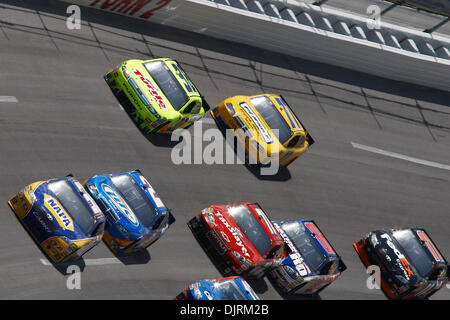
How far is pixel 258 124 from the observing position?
25.5 m

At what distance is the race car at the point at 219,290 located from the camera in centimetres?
1927

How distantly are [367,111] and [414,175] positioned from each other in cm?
305

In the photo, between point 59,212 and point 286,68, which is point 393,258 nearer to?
point 286,68

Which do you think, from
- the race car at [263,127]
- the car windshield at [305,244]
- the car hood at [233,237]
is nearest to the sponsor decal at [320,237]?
the car windshield at [305,244]

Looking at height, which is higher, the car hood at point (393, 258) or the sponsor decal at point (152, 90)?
the sponsor decal at point (152, 90)

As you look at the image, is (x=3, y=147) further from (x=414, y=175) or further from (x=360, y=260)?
(x=414, y=175)

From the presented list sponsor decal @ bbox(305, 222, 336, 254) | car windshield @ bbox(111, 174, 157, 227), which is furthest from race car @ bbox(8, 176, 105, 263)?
sponsor decal @ bbox(305, 222, 336, 254)

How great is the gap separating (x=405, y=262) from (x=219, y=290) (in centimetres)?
766

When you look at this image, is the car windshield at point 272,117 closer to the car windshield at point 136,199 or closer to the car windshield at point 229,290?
the car windshield at point 136,199

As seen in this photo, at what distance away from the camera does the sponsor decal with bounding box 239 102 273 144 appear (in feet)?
83.3

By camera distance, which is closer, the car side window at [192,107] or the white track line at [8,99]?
the white track line at [8,99]

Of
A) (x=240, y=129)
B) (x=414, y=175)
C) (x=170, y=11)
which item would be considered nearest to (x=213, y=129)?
(x=240, y=129)

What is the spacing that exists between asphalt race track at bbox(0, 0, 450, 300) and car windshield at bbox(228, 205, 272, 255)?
1378mm

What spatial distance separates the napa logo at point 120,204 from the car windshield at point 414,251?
9.22 meters
